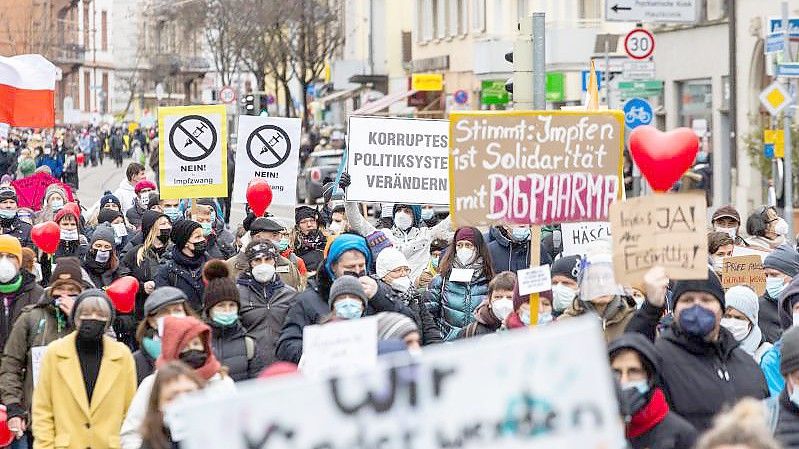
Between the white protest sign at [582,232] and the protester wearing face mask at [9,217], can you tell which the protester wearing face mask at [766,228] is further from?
the protester wearing face mask at [9,217]

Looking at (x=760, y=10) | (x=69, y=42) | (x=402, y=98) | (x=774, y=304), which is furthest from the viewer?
(x=69, y=42)

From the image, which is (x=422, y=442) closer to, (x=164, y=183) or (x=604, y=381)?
(x=604, y=381)

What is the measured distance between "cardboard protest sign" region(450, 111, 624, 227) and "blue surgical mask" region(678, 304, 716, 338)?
1.60m

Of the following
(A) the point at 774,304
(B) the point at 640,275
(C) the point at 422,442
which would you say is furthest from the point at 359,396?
(A) the point at 774,304

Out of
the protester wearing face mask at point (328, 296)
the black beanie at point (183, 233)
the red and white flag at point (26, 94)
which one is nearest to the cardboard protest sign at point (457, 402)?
the protester wearing face mask at point (328, 296)

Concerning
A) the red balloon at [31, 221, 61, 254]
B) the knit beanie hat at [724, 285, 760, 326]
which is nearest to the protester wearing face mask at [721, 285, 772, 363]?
the knit beanie hat at [724, 285, 760, 326]

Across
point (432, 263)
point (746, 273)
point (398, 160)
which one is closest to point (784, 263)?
point (746, 273)

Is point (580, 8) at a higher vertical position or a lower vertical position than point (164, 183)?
higher

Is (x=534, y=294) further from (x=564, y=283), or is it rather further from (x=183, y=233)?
(x=183, y=233)

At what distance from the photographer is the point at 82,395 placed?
8.61 meters

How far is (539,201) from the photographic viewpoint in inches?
360

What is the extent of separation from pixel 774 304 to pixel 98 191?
42724mm

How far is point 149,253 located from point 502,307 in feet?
13.5

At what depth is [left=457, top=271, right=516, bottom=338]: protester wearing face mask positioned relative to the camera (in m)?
9.90
